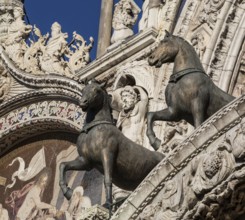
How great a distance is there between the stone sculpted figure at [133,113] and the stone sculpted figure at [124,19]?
1199 millimetres

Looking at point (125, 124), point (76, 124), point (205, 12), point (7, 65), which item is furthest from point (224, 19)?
point (7, 65)

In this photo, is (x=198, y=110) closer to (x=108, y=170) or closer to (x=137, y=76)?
(x=108, y=170)

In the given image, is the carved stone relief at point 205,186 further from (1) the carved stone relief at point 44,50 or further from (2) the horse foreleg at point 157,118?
(1) the carved stone relief at point 44,50

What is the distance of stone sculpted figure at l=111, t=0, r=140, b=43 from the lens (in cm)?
1400

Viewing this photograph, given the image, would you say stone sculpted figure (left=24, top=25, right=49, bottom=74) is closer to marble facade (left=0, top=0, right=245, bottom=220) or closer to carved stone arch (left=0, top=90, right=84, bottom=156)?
marble facade (left=0, top=0, right=245, bottom=220)

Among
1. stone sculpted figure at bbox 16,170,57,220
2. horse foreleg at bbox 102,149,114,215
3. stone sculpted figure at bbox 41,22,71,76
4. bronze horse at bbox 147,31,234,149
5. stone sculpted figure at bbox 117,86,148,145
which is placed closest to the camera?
bronze horse at bbox 147,31,234,149

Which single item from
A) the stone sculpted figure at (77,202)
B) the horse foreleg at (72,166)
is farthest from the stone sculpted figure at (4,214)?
the horse foreleg at (72,166)

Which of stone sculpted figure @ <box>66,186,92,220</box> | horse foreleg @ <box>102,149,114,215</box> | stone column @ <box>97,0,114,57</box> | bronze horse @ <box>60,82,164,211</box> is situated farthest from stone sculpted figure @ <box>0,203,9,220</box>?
horse foreleg @ <box>102,149,114,215</box>

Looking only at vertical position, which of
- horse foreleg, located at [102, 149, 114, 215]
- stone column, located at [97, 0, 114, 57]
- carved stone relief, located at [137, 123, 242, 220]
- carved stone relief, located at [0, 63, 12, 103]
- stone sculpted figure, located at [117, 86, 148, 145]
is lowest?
carved stone relief, located at [137, 123, 242, 220]

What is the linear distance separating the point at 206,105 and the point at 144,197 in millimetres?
915

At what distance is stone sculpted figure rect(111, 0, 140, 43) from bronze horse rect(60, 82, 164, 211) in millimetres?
2842

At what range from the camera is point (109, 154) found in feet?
35.4

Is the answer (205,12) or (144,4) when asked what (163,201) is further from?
(144,4)

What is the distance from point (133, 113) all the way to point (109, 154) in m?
1.95
